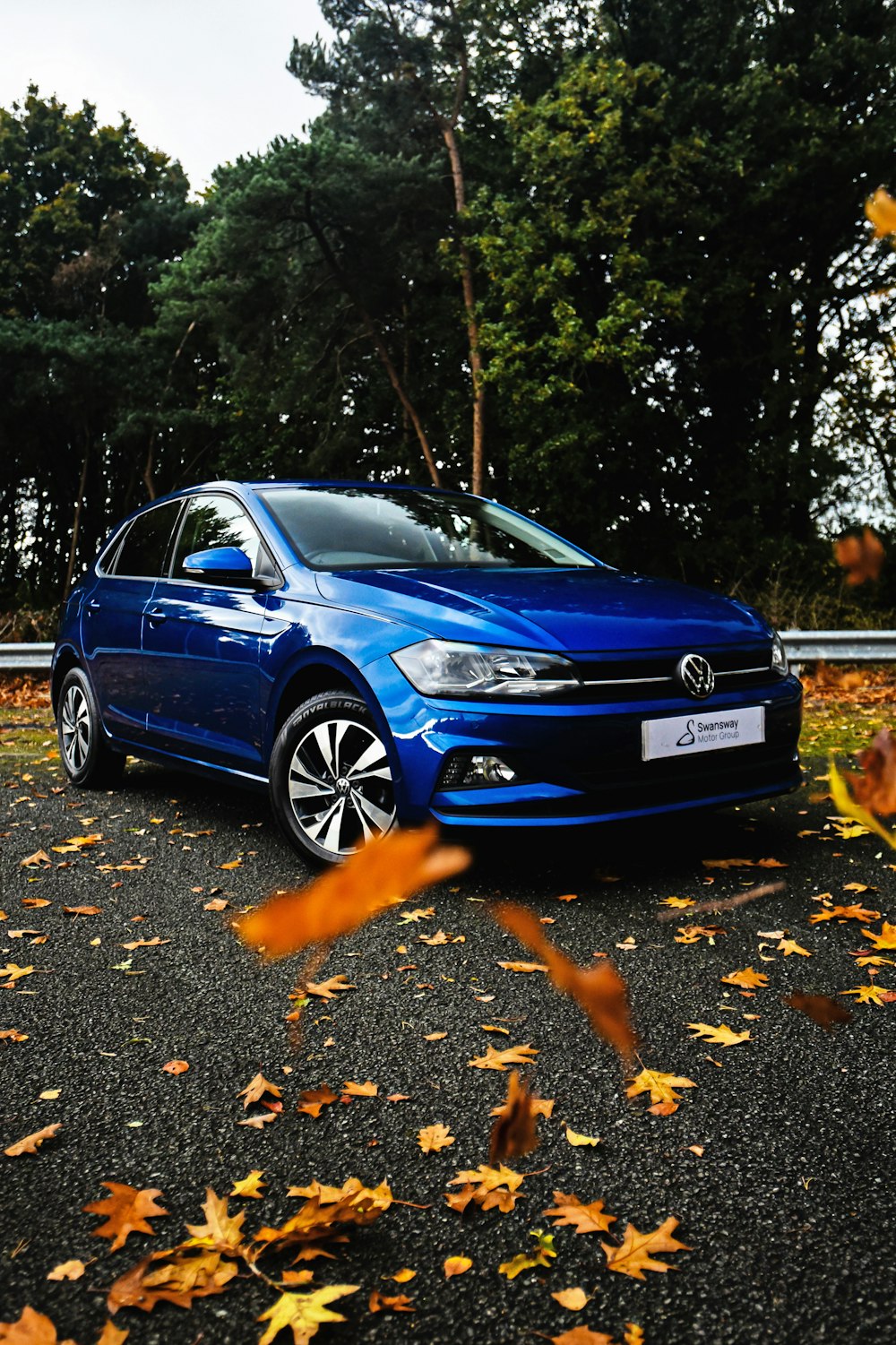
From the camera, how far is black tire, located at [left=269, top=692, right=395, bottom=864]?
13.6ft

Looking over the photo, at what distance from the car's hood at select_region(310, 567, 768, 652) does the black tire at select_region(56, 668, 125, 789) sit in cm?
→ 239

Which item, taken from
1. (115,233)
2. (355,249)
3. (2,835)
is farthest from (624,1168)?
(115,233)

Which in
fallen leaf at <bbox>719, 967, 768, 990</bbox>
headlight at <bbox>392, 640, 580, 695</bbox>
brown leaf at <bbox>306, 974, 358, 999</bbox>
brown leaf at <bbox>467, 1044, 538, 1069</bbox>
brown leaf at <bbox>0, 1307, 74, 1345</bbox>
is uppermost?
headlight at <bbox>392, 640, 580, 695</bbox>

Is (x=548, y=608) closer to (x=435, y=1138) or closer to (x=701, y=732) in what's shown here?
(x=701, y=732)

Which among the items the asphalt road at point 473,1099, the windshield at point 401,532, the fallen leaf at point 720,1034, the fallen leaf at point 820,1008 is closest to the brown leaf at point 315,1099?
the asphalt road at point 473,1099

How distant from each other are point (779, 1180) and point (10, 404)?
26.3 m

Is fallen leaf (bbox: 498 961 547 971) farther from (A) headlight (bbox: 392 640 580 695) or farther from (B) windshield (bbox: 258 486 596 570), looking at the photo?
(B) windshield (bbox: 258 486 596 570)

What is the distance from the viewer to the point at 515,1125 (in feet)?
6.36

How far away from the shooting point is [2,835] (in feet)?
17.9

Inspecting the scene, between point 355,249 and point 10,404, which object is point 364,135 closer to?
point 355,249

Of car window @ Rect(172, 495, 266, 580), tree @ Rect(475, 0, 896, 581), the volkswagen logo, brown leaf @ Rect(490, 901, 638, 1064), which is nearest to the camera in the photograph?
brown leaf @ Rect(490, 901, 638, 1064)

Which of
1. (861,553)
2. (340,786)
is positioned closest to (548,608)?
(340,786)

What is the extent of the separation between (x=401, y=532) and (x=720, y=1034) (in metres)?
2.93

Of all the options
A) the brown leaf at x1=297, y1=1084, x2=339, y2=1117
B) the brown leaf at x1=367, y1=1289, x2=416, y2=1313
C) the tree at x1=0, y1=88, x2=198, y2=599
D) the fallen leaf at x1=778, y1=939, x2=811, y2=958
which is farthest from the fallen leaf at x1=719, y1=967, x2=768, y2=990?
the tree at x1=0, y1=88, x2=198, y2=599
